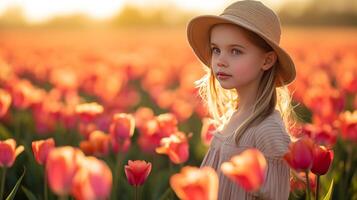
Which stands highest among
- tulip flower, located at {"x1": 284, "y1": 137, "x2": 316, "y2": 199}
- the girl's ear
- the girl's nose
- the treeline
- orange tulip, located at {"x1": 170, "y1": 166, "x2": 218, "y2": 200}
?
orange tulip, located at {"x1": 170, "y1": 166, "x2": 218, "y2": 200}

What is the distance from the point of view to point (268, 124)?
2787 millimetres

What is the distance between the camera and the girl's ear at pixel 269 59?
9.78ft

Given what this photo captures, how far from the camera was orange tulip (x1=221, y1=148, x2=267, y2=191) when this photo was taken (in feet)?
6.13

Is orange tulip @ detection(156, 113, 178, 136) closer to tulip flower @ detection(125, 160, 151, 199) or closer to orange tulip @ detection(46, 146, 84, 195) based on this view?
tulip flower @ detection(125, 160, 151, 199)

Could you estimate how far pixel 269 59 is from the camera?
300 centimetres

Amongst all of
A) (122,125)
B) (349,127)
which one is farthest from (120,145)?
(349,127)

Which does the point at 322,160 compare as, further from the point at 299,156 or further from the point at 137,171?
the point at 137,171

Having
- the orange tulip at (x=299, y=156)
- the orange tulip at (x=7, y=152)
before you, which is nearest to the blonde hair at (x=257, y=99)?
the orange tulip at (x=299, y=156)

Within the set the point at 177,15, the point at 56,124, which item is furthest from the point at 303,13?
the point at 56,124

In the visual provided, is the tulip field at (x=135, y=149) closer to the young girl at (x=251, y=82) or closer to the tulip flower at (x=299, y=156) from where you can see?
the tulip flower at (x=299, y=156)

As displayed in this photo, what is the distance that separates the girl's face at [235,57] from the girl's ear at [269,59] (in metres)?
0.02

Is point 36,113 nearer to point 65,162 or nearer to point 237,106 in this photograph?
point 237,106

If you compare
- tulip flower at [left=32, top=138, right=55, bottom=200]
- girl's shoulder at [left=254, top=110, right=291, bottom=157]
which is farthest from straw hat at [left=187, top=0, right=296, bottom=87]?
tulip flower at [left=32, top=138, right=55, bottom=200]

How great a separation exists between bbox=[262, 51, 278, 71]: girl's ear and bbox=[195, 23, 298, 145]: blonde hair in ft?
0.08
